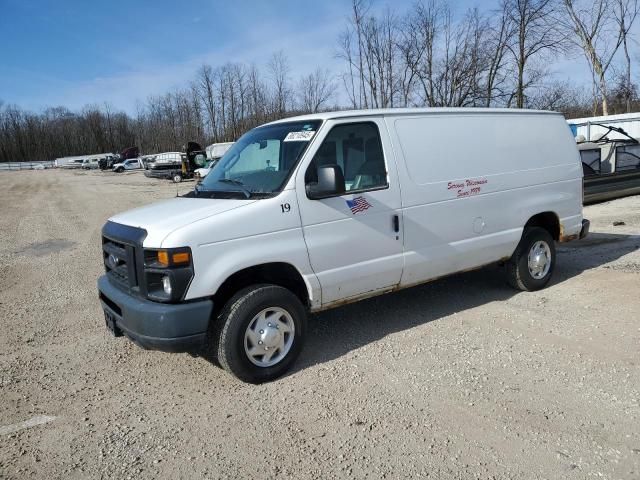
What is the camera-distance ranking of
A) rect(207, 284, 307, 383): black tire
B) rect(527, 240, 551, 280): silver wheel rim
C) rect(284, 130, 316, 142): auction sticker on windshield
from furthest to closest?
rect(527, 240, 551, 280): silver wheel rim, rect(284, 130, 316, 142): auction sticker on windshield, rect(207, 284, 307, 383): black tire

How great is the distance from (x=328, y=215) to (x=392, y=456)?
1.96 meters

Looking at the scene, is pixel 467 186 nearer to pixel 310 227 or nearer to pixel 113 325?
pixel 310 227

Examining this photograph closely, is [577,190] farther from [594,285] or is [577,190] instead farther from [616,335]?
[616,335]

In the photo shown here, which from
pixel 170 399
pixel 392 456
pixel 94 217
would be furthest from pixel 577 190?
pixel 94 217

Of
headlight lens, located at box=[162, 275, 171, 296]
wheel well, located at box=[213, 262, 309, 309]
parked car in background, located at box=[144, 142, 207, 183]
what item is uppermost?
parked car in background, located at box=[144, 142, 207, 183]

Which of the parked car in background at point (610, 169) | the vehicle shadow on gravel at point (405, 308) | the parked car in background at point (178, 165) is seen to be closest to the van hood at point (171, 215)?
the vehicle shadow on gravel at point (405, 308)

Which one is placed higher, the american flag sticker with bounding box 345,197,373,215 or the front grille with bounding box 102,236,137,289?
the american flag sticker with bounding box 345,197,373,215

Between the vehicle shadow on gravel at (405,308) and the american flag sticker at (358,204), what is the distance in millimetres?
1297

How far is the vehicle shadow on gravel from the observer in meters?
4.78

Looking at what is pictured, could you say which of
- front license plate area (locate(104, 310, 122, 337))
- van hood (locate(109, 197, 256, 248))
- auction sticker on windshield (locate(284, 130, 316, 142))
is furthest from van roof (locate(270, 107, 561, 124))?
front license plate area (locate(104, 310, 122, 337))

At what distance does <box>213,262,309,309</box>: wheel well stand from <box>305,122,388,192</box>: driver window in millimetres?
901

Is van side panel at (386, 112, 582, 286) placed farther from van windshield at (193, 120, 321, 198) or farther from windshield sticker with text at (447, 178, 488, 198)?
van windshield at (193, 120, 321, 198)

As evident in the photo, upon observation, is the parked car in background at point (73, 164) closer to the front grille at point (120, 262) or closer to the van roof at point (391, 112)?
the front grille at point (120, 262)

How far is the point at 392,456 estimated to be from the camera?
3064mm
